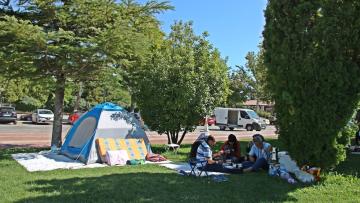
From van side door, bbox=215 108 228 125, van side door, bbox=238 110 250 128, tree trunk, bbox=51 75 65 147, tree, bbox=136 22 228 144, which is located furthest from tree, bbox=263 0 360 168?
van side door, bbox=215 108 228 125

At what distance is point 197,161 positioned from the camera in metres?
10.3

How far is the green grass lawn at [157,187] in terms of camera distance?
7734mm

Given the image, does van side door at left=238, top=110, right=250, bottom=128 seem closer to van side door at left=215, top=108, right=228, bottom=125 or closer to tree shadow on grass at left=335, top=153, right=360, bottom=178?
van side door at left=215, top=108, right=228, bottom=125

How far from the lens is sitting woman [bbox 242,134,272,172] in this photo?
35.3 ft

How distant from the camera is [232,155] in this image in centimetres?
1232

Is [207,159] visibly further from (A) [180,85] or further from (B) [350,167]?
(A) [180,85]

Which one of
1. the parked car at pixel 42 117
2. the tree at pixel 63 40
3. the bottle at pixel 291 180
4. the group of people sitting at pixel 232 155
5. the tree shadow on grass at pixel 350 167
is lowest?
the bottle at pixel 291 180

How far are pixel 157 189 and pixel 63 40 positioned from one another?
25.0 feet

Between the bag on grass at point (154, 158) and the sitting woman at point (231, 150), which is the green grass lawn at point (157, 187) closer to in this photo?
the sitting woman at point (231, 150)

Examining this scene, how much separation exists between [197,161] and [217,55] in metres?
7.06

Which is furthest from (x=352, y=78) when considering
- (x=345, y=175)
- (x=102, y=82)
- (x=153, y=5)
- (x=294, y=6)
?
(x=102, y=82)

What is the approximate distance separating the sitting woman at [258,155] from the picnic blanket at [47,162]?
136 inches

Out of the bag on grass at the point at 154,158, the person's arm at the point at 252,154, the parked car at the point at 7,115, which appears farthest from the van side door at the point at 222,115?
the person's arm at the point at 252,154

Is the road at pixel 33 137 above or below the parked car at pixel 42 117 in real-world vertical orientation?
below
